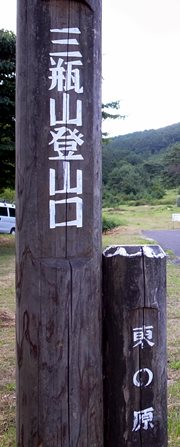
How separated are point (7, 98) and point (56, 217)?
13.5 meters

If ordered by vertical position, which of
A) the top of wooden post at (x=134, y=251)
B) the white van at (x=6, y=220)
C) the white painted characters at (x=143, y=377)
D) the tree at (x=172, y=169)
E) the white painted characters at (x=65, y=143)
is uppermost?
the tree at (x=172, y=169)

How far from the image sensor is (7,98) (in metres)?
14.5

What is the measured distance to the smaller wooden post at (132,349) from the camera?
1771mm

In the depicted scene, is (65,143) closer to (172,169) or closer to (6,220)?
(6,220)

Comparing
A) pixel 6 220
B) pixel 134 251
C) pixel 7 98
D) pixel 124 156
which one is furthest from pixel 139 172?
pixel 134 251

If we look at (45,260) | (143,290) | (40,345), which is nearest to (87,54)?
(45,260)

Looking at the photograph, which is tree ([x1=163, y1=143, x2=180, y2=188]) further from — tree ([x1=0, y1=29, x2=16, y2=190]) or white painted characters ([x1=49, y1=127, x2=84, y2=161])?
white painted characters ([x1=49, y1=127, x2=84, y2=161])

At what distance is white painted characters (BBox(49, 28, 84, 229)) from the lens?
1652mm

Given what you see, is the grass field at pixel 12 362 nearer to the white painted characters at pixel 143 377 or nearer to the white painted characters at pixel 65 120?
the white painted characters at pixel 143 377

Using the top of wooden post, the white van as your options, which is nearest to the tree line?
the white van

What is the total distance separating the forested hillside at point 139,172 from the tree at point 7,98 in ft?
125

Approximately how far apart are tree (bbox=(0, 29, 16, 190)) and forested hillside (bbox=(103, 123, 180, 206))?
3814 centimetres

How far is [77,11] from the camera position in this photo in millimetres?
1689

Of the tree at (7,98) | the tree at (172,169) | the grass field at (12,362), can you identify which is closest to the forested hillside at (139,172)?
the tree at (172,169)
